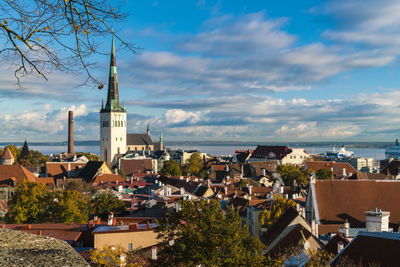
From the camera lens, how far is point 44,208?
36125 millimetres

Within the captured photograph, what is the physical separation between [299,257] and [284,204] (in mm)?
11438

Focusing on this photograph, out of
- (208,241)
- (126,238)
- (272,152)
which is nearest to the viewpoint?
(208,241)

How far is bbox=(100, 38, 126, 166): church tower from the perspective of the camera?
148 meters

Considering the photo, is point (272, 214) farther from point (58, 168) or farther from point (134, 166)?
point (134, 166)

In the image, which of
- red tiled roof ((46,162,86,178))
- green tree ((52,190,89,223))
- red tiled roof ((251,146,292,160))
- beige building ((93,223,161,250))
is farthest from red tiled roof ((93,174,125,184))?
red tiled roof ((251,146,292,160))

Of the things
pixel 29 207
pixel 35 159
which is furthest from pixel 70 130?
pixel 29 207

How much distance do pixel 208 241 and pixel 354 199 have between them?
1732cm

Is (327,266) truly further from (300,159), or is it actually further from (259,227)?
(300,159)

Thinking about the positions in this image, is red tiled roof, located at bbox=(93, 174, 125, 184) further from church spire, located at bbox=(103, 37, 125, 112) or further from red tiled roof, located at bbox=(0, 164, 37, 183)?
church spire, located at bbox=(103, 37, 125, 112)

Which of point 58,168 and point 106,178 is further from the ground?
point 58,168

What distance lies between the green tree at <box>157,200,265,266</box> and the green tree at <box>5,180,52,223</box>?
21.0 metres

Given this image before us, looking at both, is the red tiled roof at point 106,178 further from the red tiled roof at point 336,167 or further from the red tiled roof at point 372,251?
the red tiled roof at point 372,251

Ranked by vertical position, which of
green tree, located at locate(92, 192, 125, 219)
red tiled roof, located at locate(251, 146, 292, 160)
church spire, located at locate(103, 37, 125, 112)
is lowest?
green tree, located at locate(92, 192, 125, 219)

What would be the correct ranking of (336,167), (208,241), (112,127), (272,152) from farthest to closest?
(112,127) → (272,152) → (336,167) → (208,241)
